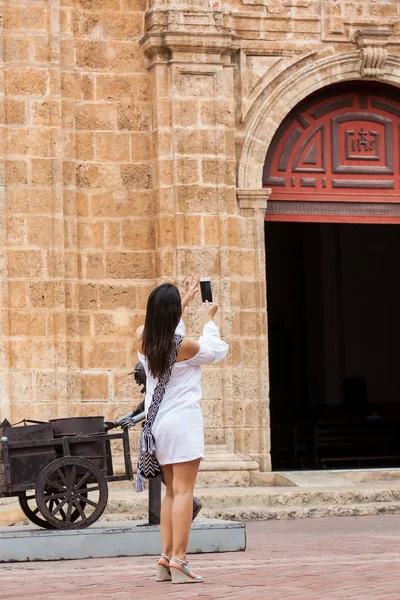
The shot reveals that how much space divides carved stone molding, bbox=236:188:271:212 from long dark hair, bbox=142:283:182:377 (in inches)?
271

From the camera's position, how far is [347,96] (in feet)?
51.7

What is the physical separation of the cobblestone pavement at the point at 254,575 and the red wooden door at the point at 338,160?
5202 mm

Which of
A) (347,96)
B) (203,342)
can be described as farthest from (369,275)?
(203,342)

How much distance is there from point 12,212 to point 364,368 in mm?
11820

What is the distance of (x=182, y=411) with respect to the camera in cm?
805

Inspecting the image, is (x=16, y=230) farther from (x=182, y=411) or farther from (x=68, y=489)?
(x=182, y=411)

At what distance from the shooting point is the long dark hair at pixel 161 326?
8062 millimetres

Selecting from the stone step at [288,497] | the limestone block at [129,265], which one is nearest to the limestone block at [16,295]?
the limestone block at [129,265]

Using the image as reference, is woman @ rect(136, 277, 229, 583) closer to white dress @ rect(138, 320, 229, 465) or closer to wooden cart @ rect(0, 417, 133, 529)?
white dress @ rect(138, 320, 229, 465)

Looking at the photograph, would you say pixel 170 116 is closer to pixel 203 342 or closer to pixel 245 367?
pixel 245 367

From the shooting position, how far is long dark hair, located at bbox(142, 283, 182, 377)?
8.06 metres

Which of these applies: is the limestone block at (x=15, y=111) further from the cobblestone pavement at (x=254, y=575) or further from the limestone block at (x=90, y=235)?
the cobblestone pavement at (x=254, y=575)

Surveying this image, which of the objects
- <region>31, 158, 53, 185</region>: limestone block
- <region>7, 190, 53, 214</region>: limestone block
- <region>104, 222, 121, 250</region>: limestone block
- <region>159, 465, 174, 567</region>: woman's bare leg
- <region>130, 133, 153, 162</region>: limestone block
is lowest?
<region>159, 465, 174, 567</region>: woman's bare leg

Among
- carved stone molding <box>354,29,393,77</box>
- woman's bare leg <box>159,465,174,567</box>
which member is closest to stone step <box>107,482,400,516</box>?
carved stone molding <box>354,29,393,77</box>
